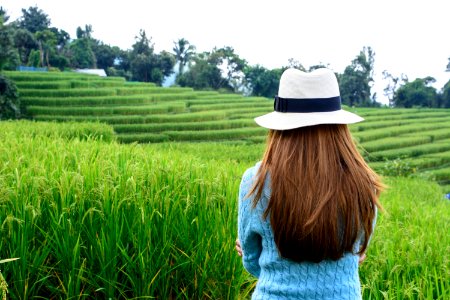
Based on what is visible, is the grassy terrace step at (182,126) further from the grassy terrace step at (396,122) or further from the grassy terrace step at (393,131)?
the grassy terrace step at (396,122)

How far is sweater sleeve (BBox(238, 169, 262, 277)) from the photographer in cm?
173

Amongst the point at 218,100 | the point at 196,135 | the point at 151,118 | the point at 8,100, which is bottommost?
the point at 196,135

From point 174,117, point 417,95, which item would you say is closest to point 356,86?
point 417,95

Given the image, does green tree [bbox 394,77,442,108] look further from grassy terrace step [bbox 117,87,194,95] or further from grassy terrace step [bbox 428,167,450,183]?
grassy terrace step [bbox 428,167,450,183]

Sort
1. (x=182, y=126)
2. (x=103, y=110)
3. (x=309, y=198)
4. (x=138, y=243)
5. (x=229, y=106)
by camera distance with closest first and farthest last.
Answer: (x=309, y=198) < (x=138, y=243) < (x=182, y=126) < (x=103, y=110) < (x=229, y=106)

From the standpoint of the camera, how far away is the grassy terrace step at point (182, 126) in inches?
1100

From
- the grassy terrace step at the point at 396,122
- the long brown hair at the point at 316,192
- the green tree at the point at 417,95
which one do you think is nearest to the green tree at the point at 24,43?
the grassy terrace step at the point at 396,122

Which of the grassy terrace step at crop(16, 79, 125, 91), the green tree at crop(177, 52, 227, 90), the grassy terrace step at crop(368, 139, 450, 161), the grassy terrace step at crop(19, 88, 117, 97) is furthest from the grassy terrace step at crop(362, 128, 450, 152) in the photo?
the green tree at crop(177, 52, 227, 90)

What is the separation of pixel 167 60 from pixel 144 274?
5515 cm

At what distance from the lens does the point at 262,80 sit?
2276 inches

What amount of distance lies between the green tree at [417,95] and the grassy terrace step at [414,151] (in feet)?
77.5

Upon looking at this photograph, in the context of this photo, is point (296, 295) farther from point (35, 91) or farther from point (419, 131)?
point (419, 131)

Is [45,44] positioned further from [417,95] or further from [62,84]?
[417,95]

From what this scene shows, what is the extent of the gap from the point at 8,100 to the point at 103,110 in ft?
16.6
